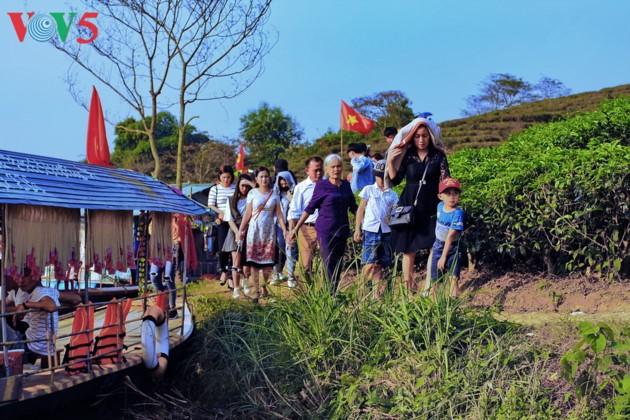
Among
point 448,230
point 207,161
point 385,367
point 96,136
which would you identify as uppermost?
point 207,161

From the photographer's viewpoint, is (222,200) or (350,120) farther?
(350,120)

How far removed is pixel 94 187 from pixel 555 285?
4707 millimetres

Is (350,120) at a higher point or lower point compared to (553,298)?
higher

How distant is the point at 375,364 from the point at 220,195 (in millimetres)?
5655

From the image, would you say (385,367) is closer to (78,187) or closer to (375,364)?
(375,364)

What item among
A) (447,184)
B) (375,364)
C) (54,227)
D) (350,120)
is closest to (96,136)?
(54,227)

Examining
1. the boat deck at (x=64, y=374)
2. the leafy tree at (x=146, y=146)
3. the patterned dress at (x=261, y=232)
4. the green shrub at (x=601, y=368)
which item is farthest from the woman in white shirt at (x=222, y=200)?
Result: the leafy tree at (x=146, y=146)

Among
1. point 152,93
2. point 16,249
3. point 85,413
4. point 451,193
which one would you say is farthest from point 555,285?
point 152,93

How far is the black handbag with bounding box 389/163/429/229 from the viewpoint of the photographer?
8102 mm

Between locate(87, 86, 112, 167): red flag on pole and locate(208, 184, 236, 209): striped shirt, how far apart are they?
10.2 ft

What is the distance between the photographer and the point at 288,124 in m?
43.1

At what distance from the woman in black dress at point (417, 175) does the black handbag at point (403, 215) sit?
0.03m

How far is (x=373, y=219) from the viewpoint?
8.99 m

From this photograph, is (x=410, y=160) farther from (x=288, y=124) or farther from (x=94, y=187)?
(x=288, y=124)
